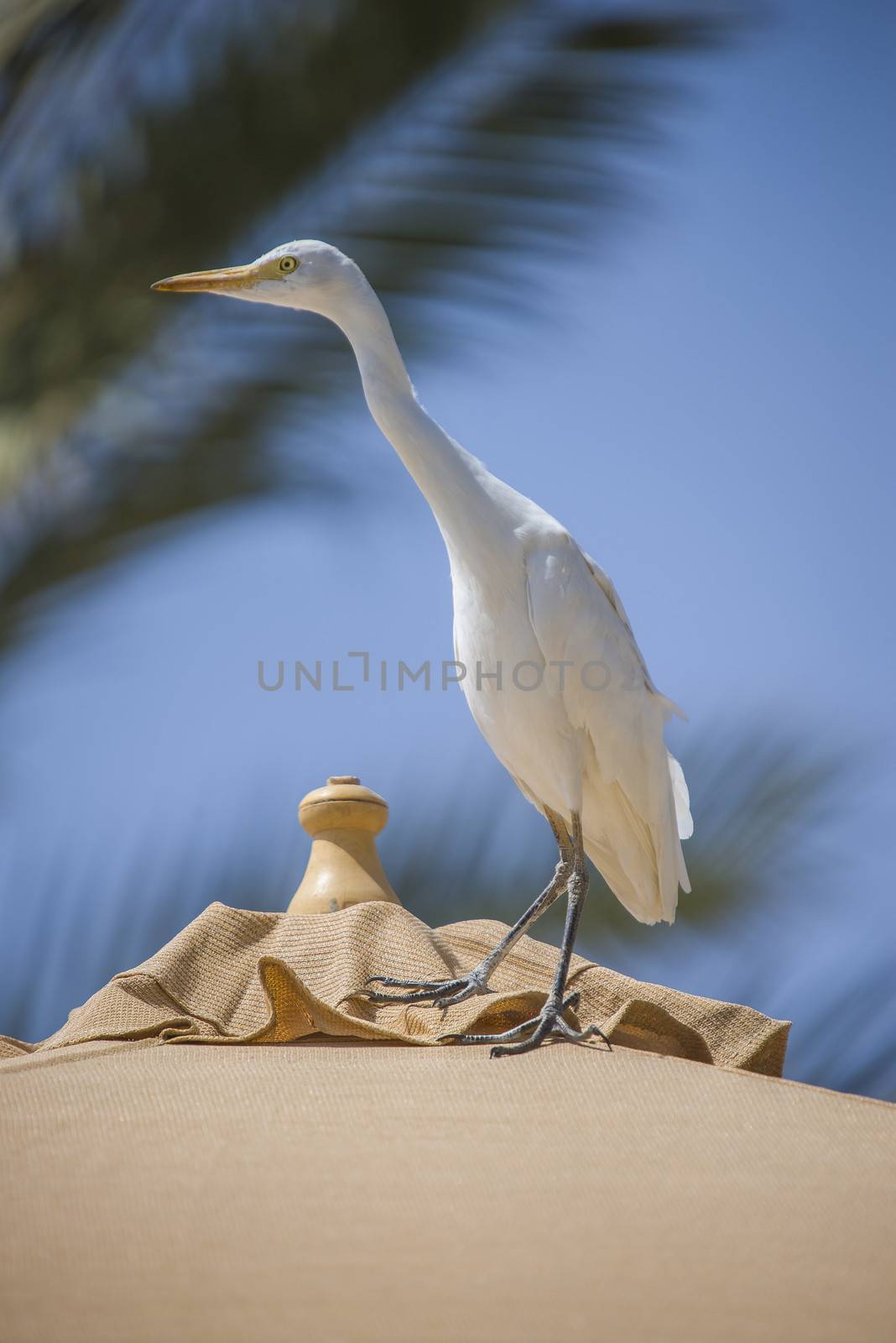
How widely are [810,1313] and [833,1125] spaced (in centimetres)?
44

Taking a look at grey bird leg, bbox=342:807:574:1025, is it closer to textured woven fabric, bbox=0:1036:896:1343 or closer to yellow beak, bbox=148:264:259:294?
textured woven fabric, bbox=0:1036:896:1343

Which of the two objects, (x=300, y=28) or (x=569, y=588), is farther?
(x=300, y=28)

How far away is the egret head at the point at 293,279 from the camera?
229 cm

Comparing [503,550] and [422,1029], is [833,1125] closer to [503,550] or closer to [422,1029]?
[422,1029]

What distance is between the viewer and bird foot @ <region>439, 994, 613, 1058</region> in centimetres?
167

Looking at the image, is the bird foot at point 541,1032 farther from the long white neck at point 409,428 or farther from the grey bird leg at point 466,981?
the long white neck at point 409,428

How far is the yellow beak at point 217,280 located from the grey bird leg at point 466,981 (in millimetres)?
1262

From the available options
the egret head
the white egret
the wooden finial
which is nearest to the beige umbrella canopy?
the wooden finial

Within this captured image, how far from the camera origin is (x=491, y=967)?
2.09 metres

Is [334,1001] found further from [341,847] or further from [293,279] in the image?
[293,279]

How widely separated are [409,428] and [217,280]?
1.56 feet

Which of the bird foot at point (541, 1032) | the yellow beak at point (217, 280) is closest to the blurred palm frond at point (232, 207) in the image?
the yellow beak at point (217, 280)

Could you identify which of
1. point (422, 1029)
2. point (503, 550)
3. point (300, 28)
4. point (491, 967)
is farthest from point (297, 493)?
point (422, 1029)

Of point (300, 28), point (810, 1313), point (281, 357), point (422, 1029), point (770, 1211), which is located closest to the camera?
point (810, 1313)
